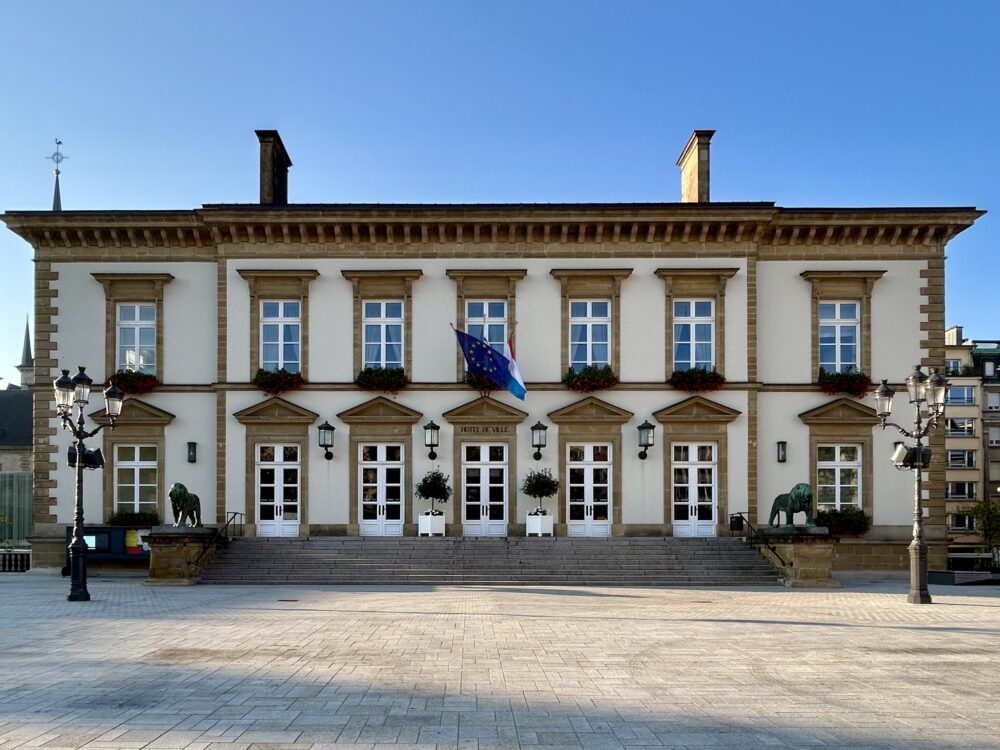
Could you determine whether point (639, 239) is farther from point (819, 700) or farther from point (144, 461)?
point (819, 700)

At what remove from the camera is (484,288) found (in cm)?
2591

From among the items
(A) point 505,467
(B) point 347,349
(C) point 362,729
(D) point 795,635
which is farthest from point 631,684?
(B) point 347,349

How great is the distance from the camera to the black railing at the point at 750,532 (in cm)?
2238

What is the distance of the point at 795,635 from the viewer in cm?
1266

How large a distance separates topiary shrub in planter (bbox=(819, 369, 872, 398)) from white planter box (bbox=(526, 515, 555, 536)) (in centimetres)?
870

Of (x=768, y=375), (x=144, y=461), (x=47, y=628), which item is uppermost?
(x=768, y=375)

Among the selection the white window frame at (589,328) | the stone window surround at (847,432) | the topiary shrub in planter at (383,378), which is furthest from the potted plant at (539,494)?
the stone window surround at (847,432)

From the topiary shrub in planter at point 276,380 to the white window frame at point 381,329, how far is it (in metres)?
2.07

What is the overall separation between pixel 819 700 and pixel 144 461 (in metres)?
22.0

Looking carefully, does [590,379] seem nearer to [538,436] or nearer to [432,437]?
[538,436]

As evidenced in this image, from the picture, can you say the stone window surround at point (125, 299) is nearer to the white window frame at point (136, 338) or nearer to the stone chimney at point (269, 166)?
the white window frame at point (136, 338)

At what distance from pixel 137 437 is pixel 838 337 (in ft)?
67.4

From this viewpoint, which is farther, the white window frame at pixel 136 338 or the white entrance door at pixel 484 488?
the white window frame at pixel 136 338

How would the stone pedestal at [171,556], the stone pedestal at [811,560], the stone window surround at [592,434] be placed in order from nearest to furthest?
the stone pedestal at [811,560], the stone pedestal at [171,556], the stone window surround at [592,434]
